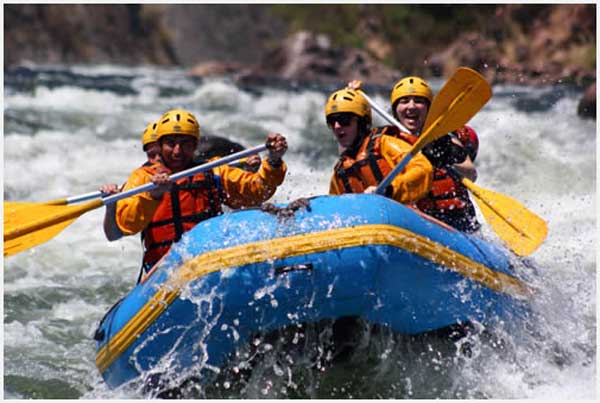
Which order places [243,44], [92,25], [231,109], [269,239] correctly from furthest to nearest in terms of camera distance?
[243,44]
[92,25]
[231,109]
[269,239]

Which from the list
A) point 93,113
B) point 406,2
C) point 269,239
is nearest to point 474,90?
point 269,239

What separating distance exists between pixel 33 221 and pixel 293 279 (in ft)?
4.49

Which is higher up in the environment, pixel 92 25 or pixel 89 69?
pixel 92 25

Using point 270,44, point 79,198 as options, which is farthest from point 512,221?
point 270,44

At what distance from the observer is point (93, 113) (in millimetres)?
13617

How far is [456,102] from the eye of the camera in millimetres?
4633

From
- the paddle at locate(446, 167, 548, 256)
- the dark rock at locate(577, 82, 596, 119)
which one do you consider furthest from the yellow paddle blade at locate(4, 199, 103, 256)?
the dark rock at locate(577, 82, 596, 119)

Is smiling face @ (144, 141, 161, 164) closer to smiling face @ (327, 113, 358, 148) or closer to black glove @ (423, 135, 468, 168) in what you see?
smiling face @ (327, 113, 358, 148)

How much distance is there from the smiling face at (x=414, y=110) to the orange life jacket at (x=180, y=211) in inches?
47.6

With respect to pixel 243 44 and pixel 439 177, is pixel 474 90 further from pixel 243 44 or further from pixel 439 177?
pixel 243 44

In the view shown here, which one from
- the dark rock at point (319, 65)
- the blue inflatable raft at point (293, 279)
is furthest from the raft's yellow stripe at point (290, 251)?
the dark rock at point (319, 65)

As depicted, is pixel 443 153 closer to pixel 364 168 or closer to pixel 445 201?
pixel 445 201

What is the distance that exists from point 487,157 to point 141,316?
268 inches

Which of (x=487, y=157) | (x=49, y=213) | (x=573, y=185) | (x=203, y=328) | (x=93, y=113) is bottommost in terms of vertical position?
(x=203, y=328)
